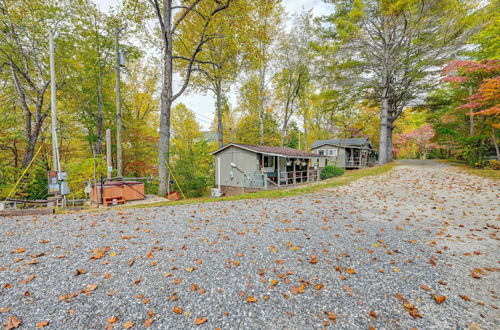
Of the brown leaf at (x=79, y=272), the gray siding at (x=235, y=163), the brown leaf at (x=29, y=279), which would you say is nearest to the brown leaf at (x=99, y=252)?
the brown leaf at (x=79, y=272)

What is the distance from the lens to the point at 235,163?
17156mm

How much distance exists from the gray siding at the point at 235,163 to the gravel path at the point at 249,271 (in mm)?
10550

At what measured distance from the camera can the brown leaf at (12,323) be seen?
195cm

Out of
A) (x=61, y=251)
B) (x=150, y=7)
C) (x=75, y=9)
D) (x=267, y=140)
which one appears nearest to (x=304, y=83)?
(x=267, y=140)

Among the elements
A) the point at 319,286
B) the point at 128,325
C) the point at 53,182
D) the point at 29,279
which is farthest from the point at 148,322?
the point at 53,182

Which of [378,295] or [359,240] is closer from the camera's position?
[378,295]

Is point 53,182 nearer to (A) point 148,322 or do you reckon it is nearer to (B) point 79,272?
(B) point 79,272

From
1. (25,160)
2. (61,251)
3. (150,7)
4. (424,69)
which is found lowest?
(61,251)

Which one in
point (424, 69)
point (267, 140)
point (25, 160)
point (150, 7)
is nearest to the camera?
point (150, 7)

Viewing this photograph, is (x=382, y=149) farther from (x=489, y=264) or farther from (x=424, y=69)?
(x=489, y=264)

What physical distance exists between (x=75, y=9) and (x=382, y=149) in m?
27.7

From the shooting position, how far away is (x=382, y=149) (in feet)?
65.2

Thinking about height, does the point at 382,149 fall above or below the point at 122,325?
above

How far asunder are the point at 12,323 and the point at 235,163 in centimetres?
1531
